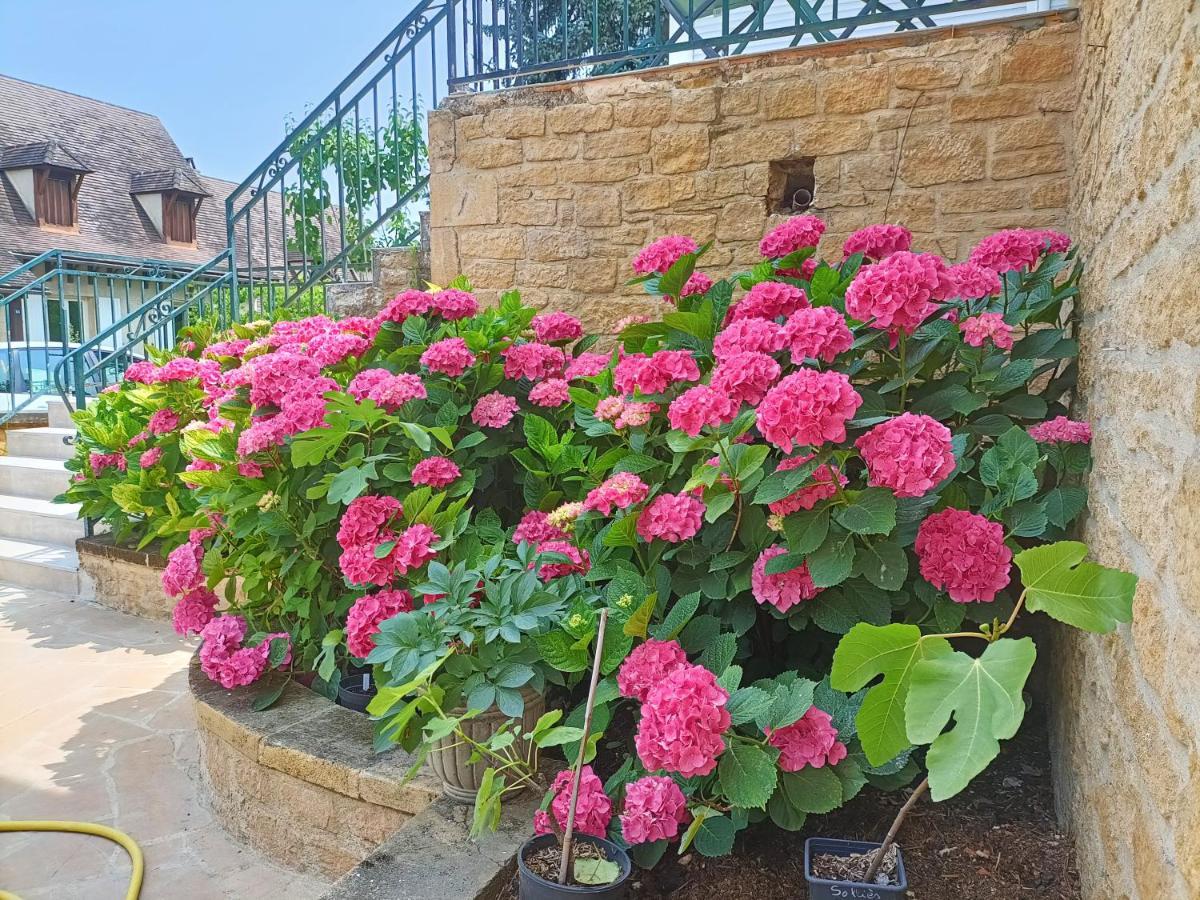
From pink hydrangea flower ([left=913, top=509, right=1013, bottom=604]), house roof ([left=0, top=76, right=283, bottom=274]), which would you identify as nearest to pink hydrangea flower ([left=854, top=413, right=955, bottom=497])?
pink hydrangea flower ([left=913, top=509, right=1013, bottom=604])

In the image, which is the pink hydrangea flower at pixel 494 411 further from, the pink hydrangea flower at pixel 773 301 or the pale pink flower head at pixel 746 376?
the pale pink flower head at pixel 746 376

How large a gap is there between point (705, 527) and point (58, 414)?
6.75 metres

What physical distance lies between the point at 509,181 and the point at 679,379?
2.63 meters

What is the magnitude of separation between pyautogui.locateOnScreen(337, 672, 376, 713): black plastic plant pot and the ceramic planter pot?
23.3 inches

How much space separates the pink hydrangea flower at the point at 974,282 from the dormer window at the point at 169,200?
816 inches

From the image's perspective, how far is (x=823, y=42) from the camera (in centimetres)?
346

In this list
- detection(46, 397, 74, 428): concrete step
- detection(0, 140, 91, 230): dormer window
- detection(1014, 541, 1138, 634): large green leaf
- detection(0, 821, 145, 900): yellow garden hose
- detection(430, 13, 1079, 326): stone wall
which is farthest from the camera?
detection(0, 140, 91, 230): dormer window

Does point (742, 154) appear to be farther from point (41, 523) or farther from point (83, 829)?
point (41, 523)

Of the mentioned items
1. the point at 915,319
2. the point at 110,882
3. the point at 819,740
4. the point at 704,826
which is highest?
the point at 915,319

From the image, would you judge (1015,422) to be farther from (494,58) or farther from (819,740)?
(494,58)

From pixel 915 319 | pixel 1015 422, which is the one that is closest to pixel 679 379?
pixel 915 319

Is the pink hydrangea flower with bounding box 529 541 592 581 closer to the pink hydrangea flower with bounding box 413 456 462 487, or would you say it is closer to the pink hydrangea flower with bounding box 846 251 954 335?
the pink hydrangea flower with bounding box 413 456 462 487

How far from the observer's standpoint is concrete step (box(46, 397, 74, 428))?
674 centimetres

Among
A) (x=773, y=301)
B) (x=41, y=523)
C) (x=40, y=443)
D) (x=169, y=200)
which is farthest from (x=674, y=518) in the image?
(x=169, y=200)
